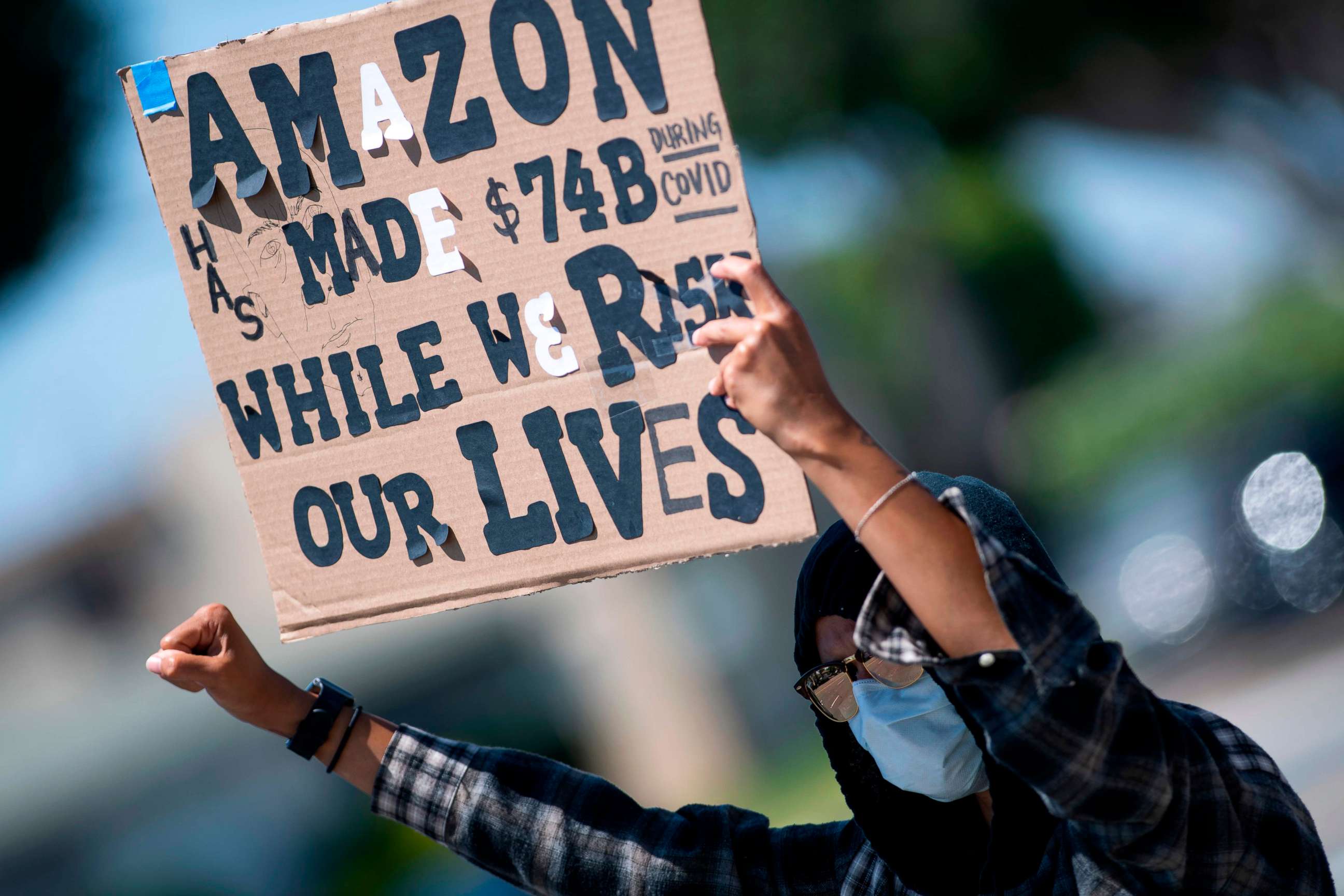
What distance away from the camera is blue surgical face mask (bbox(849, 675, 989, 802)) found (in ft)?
5.11

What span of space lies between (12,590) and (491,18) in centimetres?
410

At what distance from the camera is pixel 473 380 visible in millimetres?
1500

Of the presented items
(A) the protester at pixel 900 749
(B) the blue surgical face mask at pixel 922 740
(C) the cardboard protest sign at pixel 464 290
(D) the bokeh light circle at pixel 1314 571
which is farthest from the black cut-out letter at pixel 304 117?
(D) the bokeh light circle at pixel 1314 571

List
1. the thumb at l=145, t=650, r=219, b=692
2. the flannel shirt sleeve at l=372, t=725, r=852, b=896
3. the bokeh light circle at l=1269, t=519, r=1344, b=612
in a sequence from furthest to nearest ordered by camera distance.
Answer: the bokeh light circle at l=1269, t=519, r=1344, b=612 < the flannel shirt sleeve at l=372, t=725, r=852, b=896 < the thumb at l=145, t=650, r=219, b=692

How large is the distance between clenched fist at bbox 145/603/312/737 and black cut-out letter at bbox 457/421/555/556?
17.5 inches

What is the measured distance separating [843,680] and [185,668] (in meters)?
1.00

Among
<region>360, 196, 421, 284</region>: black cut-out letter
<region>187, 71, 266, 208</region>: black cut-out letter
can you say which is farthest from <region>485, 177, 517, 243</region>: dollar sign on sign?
<region>187, 71, 266, 208</region>: black cut-out letter

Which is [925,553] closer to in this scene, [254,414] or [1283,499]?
[254,414]

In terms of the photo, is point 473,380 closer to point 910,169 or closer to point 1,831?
point 1,831

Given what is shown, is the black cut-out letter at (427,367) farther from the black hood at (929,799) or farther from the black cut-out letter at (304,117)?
the black hood at (929,799)

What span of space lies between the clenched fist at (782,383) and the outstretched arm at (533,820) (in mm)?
838

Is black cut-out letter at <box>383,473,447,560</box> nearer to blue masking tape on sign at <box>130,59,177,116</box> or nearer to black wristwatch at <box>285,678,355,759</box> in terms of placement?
black wristwatch at <box>285,678,355,759</box>

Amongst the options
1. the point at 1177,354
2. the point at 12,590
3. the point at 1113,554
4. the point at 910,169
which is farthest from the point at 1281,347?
the point at 12,590

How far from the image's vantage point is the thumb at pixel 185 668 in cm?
160
